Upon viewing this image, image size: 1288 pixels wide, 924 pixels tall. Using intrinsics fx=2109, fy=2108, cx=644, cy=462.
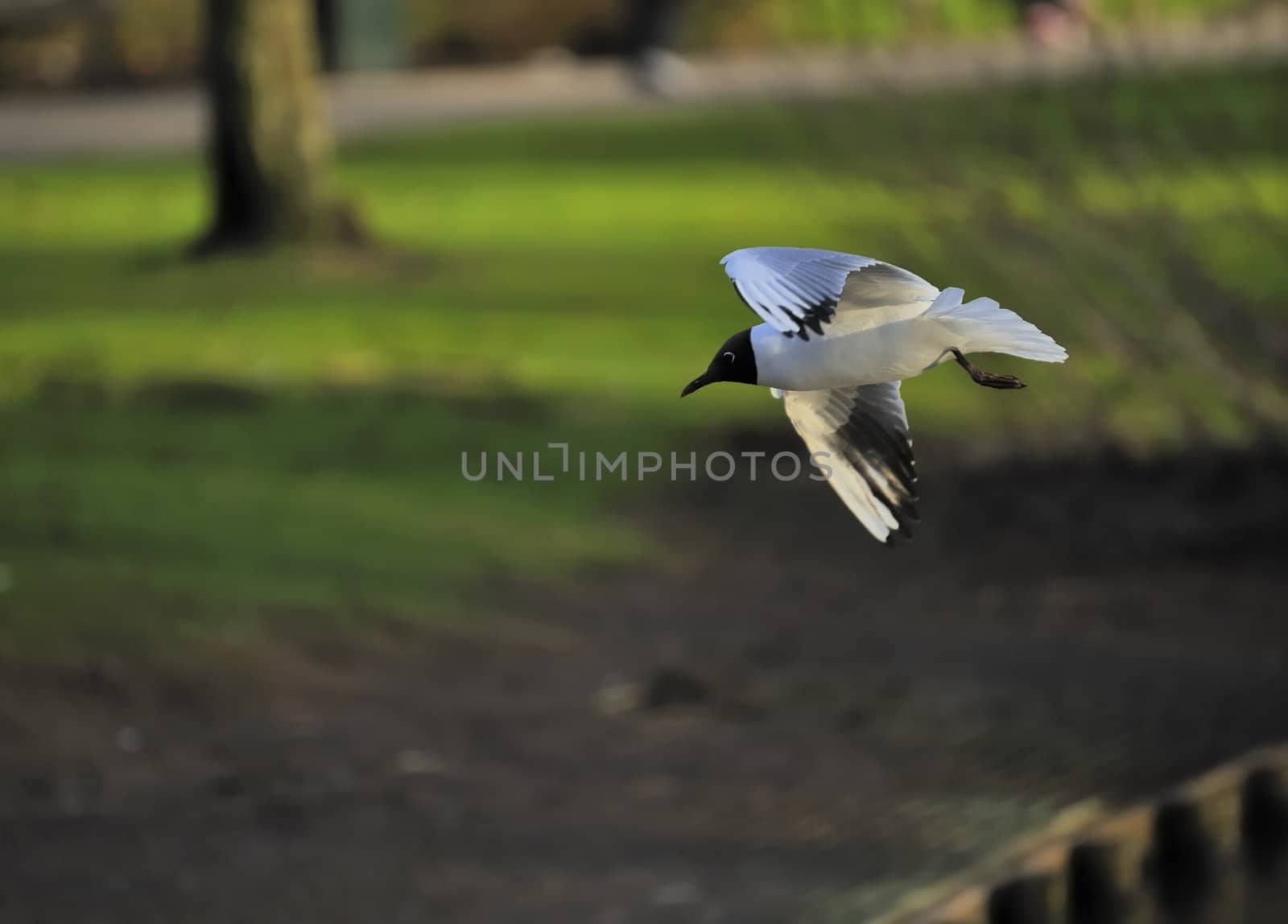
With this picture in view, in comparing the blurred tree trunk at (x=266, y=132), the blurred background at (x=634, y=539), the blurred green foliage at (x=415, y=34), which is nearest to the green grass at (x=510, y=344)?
the blurred background at (x=634, y=539)

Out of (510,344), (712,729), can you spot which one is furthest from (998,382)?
(510,344)

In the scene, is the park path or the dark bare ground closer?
the dark bare ground

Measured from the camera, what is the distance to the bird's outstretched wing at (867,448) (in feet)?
3.89

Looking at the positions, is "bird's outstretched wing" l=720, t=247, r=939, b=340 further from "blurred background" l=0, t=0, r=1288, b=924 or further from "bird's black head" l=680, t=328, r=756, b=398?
"blurred background" l=0, t=0, r=1288, b=924

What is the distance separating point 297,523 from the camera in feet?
38.7

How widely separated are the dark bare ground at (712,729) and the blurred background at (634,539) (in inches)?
1.1

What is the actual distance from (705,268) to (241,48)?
4.41m

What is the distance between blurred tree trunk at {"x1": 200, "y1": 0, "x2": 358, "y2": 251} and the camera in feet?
59.4

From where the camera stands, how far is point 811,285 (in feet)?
3.58

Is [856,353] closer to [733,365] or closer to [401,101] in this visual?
[733,365]

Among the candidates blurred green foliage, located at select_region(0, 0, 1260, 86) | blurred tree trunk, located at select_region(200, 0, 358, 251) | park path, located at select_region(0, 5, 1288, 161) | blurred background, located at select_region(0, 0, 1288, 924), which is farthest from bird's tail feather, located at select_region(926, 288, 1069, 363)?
blurred green foliage, located at select_region(0, 0, 1260, 86)

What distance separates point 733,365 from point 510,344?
15.0 m

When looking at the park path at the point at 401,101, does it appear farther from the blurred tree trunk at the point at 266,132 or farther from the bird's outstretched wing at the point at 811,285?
the bird's outstretched wing at the point at 811,285

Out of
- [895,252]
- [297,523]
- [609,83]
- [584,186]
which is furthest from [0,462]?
[609,83]
